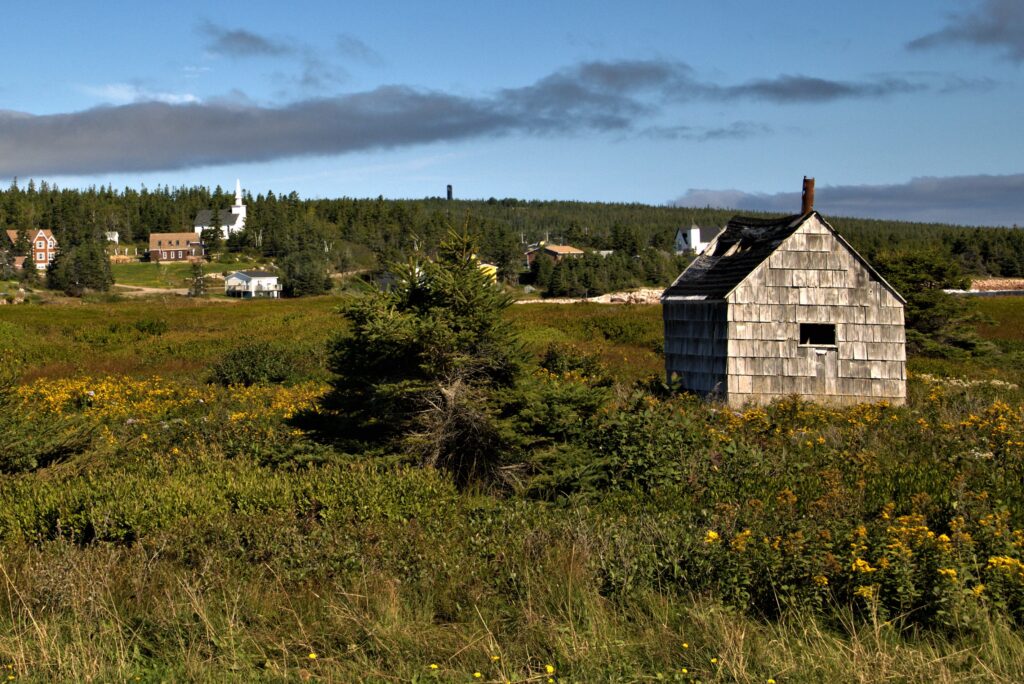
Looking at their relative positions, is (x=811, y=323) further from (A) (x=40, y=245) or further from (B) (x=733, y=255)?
(A) (x=40, y=245)

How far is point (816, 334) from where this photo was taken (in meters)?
21.3

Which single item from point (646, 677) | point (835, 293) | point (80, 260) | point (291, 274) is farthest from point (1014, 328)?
point (80, 260)

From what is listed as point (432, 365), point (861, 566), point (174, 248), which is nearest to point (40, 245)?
point (174, 248)

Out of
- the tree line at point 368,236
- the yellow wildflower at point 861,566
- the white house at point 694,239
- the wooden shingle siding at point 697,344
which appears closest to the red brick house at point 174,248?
the tree line at point 368,236

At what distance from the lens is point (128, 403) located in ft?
69.9

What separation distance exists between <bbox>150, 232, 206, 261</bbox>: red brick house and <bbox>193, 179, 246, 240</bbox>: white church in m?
6.98

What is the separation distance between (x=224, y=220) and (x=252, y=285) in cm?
6612

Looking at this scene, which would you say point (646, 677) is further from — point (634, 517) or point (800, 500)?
point (800, 500)

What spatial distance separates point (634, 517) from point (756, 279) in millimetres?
13150

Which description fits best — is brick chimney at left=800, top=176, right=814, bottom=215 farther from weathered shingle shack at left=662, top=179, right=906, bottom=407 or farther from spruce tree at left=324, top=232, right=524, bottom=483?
spruce tree at left=324, top=232, right=524, bottom=483

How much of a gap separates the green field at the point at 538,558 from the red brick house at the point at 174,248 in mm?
148614

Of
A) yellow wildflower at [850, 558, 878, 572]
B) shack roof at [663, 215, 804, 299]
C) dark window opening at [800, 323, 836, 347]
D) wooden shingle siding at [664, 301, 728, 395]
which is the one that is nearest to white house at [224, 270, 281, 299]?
shack roof at [663, 215, 804, 299]

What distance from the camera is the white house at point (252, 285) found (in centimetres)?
11050

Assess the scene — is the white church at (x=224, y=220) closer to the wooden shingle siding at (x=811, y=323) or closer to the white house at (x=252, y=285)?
the white house at (x=252, y=285)
